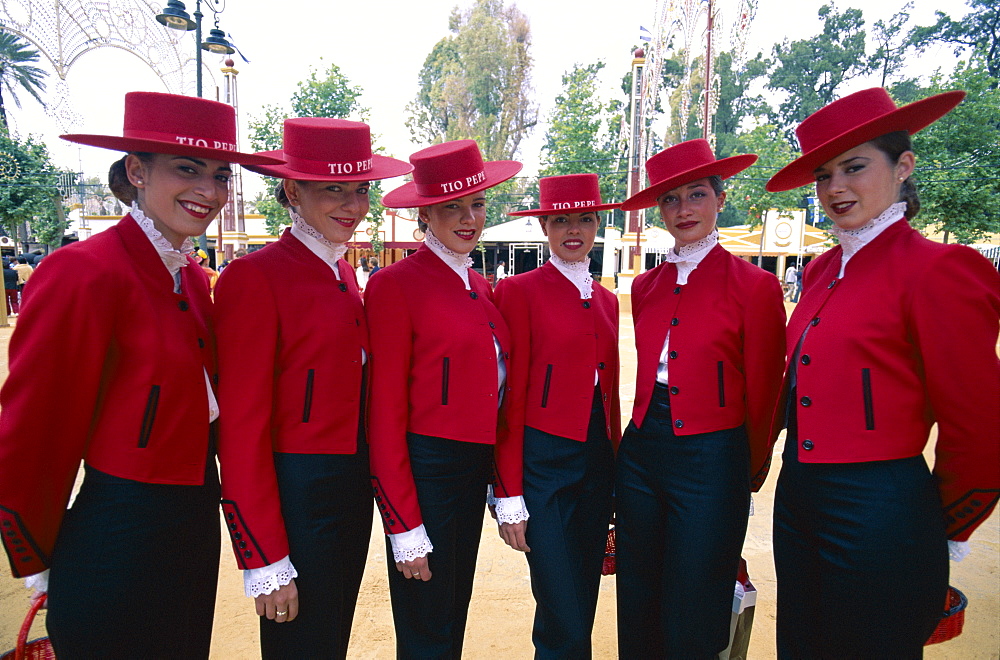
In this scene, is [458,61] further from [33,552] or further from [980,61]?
[33,552]

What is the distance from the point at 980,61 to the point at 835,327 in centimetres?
1778

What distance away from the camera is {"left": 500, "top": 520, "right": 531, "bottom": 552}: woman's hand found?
2.36 meters

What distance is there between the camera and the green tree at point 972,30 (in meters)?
33.1

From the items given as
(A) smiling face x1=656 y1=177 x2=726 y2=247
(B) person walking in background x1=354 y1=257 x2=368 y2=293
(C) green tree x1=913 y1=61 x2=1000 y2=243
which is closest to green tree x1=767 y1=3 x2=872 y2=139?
(C) green tree x1=913 y1=61 x2=1000 y2=243

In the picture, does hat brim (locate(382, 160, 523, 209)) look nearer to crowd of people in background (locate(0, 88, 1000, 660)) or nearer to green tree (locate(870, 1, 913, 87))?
crowd of people in background (locate(0, 88, 1000, 660))

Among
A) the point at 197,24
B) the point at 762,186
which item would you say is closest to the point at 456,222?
the point at 197,24

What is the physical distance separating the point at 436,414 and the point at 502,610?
1.60m

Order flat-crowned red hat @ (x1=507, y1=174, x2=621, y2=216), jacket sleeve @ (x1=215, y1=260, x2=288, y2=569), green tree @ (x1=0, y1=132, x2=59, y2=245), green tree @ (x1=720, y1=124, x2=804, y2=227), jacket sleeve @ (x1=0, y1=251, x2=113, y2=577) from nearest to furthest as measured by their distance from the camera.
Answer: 1. jacket sleeve @ (x1=0, y1=251, x2=113, y2=577)
2. jacket sleeve @ (x1=215, y1=260, x2=288, y2=569)
3. flat-crowned red hat @ (x1=507, y1=174, x2=621, y2=216)
4. green tree @ (x1=0, y1=132, x2=59, y2=245)
5. green tree @ (x1=720, y1=124, x2=804, y2=227)

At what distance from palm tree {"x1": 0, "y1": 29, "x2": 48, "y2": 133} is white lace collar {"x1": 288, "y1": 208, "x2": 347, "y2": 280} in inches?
1585

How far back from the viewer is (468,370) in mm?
2277

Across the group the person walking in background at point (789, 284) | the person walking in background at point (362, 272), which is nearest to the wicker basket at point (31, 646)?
the person walking in background at point (362, 272)

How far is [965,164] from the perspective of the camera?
42.8 feet

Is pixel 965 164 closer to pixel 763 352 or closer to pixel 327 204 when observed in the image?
pixel 763 352

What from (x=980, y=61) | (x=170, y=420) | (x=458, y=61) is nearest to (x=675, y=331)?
(x=170, y=420)
